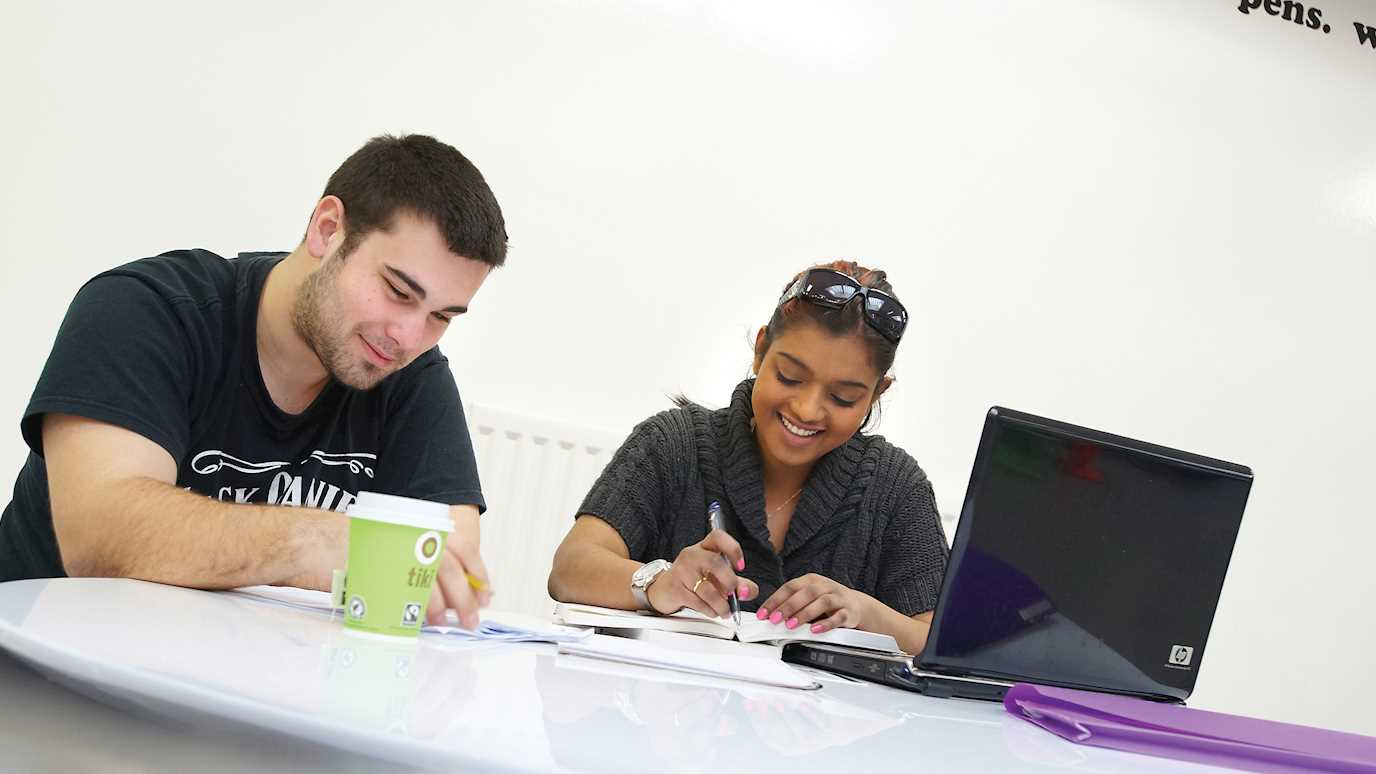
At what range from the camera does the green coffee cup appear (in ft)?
2.81

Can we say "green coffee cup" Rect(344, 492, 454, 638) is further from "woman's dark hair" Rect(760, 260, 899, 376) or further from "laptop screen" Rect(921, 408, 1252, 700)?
"woman's dark hair" Rect(760, 260, 899, 376)

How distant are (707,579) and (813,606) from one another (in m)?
0.14

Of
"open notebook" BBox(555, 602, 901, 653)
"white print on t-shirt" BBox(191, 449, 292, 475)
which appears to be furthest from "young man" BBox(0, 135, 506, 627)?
"open notebook" BBox(555, 602, 901, 653)

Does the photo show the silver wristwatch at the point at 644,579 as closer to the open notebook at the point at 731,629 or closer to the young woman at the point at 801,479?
the open notebook at the point at 731,629

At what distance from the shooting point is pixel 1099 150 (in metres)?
3.08

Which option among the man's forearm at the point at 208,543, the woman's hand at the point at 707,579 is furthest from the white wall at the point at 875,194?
the man's forearm at the point at 208,543

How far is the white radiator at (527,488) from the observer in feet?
8.45

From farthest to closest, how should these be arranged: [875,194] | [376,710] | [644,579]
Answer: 1. [875,194]
2. [644,579]
3. [376,710]

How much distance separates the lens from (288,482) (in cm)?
153

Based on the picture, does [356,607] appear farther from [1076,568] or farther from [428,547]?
[1076,568]

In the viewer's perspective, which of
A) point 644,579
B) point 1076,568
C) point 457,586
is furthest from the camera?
point 644,579

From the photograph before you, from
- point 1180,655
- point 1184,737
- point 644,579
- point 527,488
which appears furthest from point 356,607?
point 527,488

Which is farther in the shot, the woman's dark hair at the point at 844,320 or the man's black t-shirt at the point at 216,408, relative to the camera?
the woman's dark hair at the point at 844,320

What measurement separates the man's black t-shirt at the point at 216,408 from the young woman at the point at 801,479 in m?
0.31
